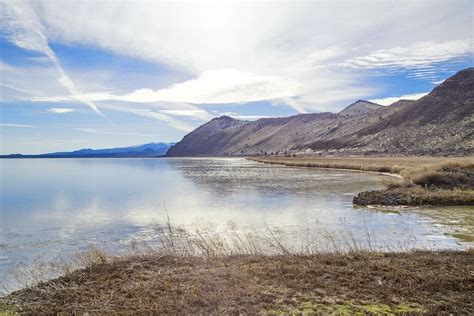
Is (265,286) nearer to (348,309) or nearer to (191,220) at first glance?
(348,309)

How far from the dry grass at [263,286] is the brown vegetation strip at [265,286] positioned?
17mm

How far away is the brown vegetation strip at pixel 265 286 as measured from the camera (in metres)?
6.79

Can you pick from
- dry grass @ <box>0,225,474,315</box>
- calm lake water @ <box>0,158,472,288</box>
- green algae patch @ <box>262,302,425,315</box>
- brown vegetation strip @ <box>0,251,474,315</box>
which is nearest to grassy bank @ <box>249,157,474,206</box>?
calm lake water @ <box>0,158,472,288</box>

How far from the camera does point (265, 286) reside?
25.3 feet

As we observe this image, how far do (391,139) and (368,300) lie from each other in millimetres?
110106

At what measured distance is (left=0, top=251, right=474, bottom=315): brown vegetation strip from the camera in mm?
6785

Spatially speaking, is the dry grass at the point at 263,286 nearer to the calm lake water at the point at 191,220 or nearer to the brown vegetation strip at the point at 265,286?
the brown vegetation strip at the point at 265,286

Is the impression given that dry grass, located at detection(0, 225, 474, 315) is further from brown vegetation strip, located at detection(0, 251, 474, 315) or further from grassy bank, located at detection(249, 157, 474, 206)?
grassy bank, located at detection(249, 157, 474, 206)

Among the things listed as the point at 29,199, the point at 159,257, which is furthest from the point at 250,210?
the point at 29,199

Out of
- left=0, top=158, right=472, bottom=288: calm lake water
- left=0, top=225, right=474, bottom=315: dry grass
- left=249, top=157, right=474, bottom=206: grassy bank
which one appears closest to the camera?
left=0, top=225, right=474, bottom=315: dry grass

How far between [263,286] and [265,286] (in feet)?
0.14

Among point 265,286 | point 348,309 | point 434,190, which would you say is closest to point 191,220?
point 265,286

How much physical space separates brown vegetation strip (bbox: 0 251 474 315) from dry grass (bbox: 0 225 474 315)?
0.02 metres

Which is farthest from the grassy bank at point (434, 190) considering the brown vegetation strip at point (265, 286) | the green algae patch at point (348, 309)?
the green algae patch at point (348, 309)
